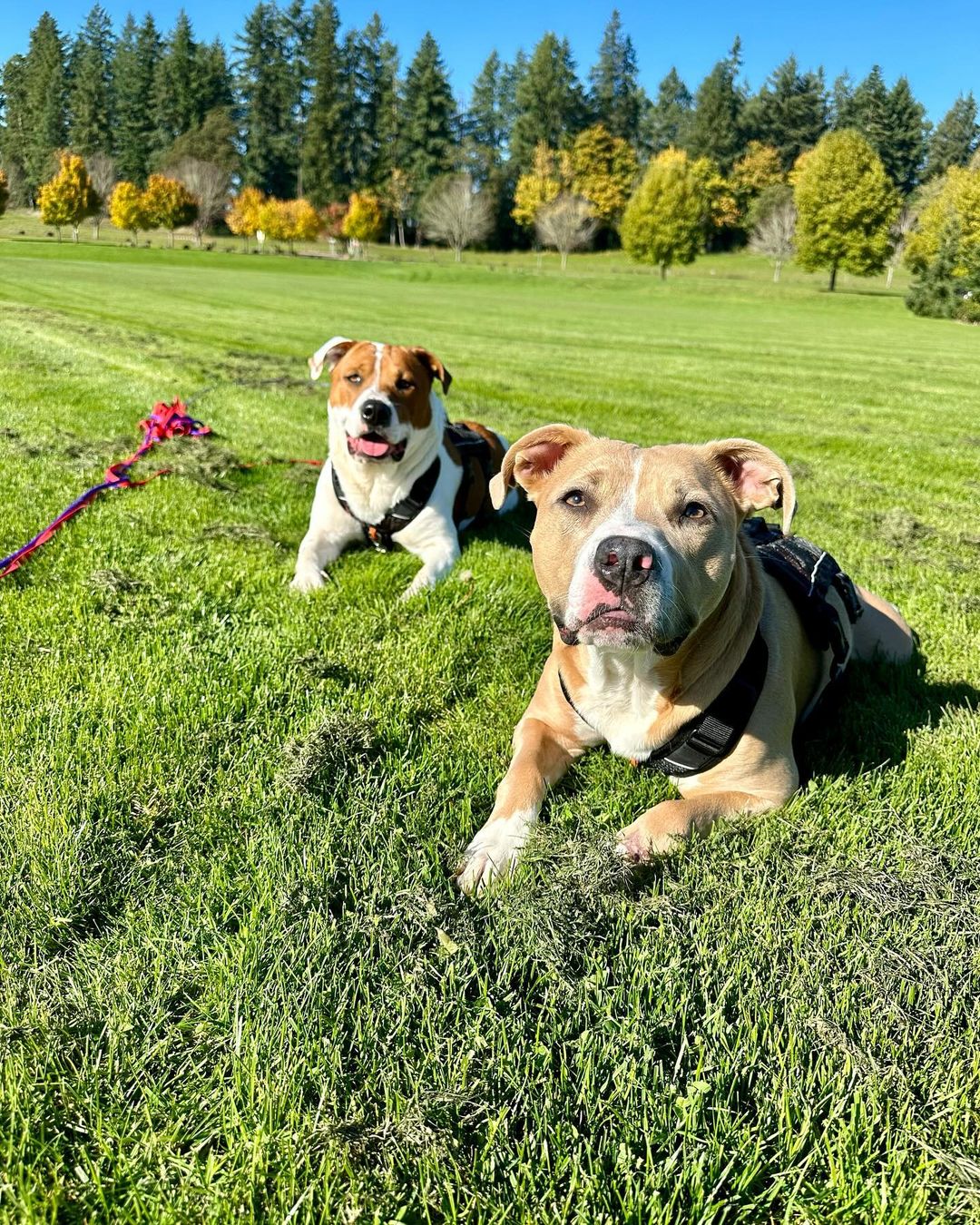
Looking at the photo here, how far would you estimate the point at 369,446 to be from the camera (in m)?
5.22

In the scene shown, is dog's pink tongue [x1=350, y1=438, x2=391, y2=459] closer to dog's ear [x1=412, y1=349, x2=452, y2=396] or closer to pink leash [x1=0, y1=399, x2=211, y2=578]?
dog's ear [x1=412, y1=349, x2=452, y2=396]

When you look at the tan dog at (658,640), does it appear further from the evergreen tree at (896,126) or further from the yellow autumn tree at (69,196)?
the evergreen tree at (896,126)

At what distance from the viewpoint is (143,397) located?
934 centimetres

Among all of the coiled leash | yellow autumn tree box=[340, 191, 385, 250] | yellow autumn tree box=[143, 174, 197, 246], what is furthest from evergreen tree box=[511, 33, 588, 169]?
the coiled leash

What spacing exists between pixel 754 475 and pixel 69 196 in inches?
3342

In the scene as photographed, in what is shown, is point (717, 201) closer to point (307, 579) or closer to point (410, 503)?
point (410, 503)

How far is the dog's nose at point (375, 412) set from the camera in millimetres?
5141

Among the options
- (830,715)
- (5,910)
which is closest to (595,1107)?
(5,910)

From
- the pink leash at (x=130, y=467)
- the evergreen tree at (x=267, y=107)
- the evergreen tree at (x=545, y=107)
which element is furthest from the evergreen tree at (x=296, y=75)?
the pink leash at (x=130, y=467)

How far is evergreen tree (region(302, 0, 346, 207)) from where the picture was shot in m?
87.9

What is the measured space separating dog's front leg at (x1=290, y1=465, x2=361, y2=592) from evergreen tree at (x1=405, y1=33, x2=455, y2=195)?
95.3m

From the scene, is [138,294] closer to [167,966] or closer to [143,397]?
[143,397]

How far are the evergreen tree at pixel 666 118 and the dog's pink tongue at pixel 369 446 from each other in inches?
4526

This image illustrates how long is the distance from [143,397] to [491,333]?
14524 mm
